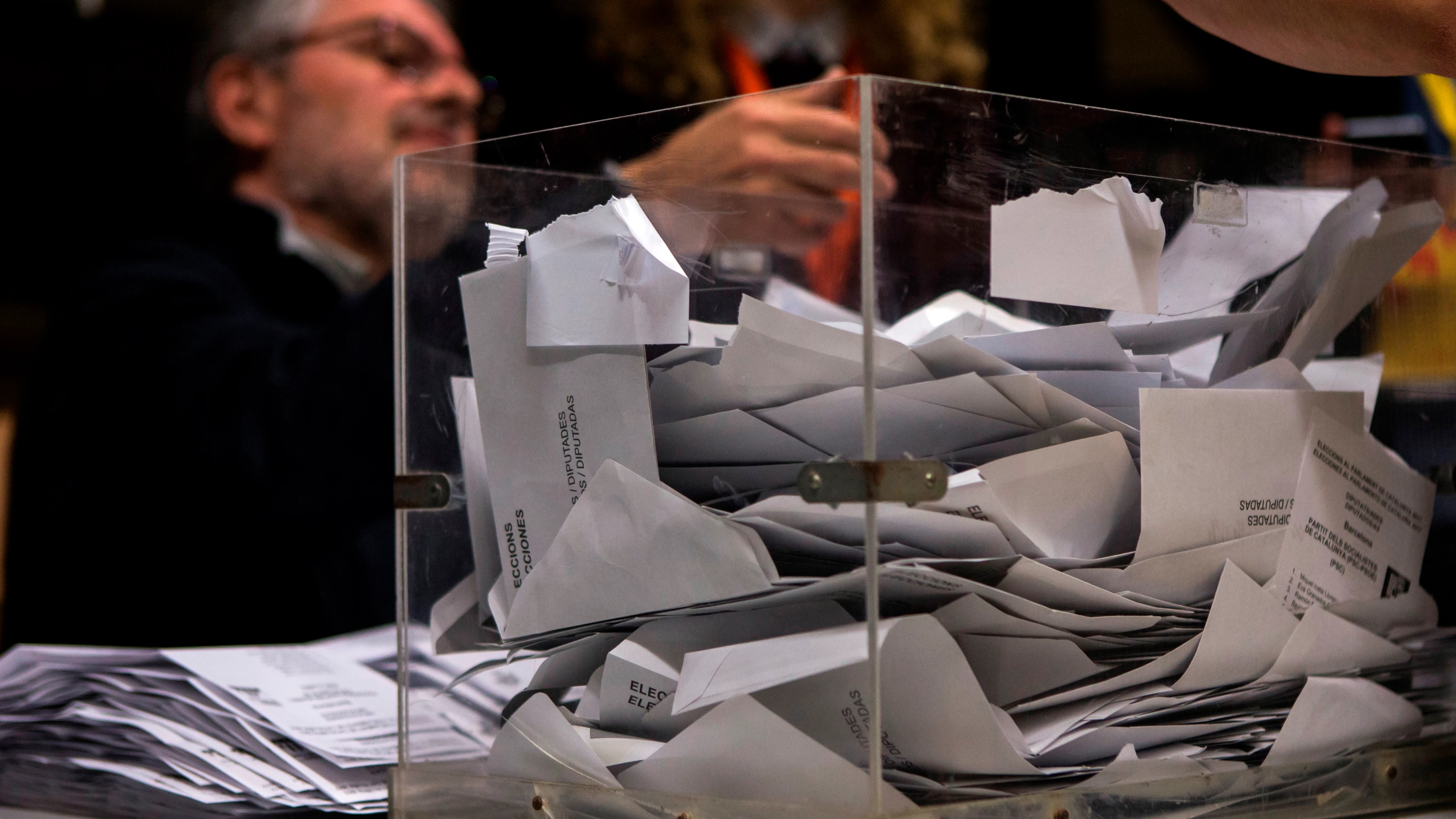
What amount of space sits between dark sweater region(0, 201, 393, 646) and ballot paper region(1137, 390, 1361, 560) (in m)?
0.86

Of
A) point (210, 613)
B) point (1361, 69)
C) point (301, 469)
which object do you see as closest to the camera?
point (1361, 69)

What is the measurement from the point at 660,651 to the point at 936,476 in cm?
12

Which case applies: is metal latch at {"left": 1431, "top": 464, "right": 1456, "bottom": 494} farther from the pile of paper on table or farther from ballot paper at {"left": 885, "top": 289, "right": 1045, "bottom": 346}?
ballot paper at {"left": 885, "top": 289, "right": 1045, "bottom": 346}

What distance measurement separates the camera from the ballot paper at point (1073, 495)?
43cm

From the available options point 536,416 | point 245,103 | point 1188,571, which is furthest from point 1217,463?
point 245,103

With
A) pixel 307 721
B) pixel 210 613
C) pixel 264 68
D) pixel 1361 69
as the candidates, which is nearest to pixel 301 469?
pixel 210 613

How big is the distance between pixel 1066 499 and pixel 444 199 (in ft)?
0.98

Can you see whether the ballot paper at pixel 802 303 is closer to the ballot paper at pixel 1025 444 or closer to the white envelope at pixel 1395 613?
the ballot paper at pixel 1025 444

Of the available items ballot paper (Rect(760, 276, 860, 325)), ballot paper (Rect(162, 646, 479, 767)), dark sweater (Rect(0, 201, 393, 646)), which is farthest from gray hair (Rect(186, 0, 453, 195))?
ballot paper (Rect(760, 276, 860, 325))

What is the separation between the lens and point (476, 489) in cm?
55

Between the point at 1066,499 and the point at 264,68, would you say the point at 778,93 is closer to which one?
the point at 1066,499

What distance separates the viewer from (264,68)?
1.65m

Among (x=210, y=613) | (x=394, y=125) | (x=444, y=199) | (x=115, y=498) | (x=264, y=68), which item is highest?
(x=264, y=68)

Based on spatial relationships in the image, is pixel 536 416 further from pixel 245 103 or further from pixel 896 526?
pixel 245 103
